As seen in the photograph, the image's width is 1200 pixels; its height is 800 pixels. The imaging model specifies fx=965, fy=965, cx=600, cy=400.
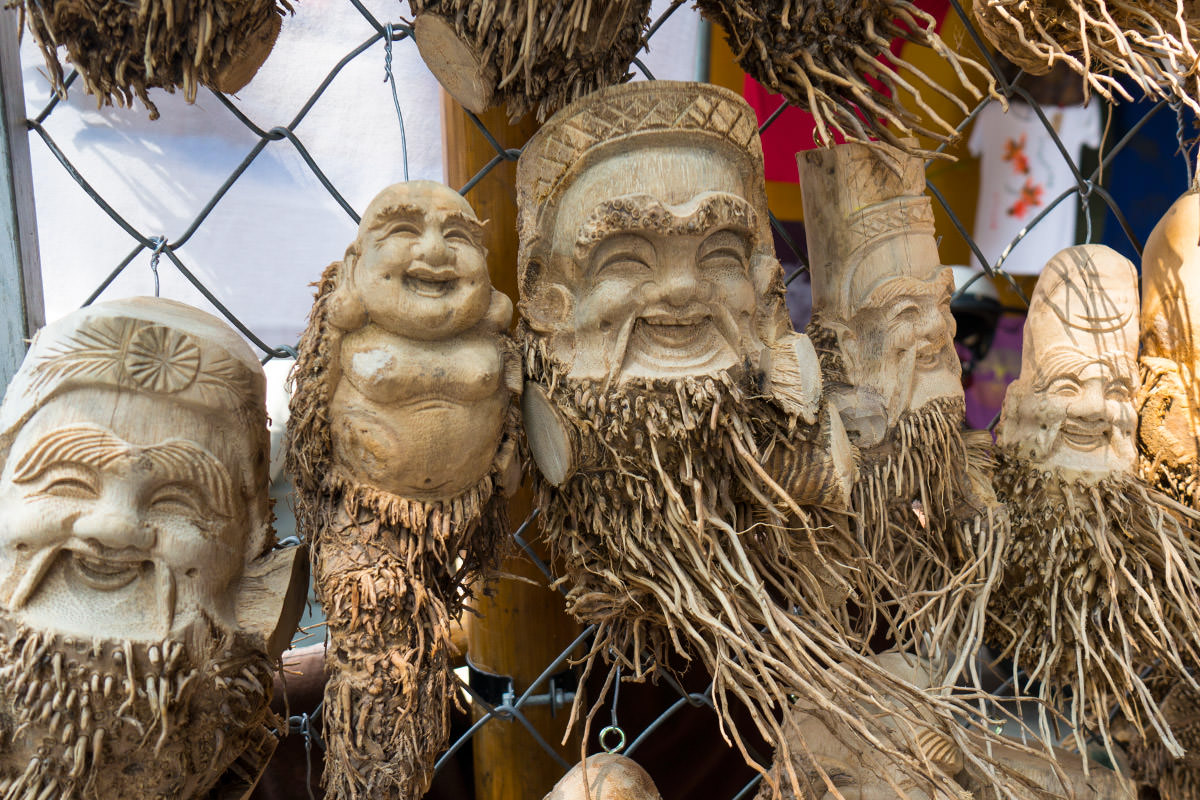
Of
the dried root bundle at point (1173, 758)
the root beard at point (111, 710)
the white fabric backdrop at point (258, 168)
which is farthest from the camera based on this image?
the white fabric backdrop at point (258, 168)

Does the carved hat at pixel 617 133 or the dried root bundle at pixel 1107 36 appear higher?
the dried root bundle at pixel 1107 36

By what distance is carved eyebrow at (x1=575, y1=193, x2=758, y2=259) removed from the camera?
50 cm

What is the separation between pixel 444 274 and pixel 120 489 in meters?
0.19

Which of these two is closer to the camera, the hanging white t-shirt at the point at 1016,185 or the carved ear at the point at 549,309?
the carved ear at the point at 549,309

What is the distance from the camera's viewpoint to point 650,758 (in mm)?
831

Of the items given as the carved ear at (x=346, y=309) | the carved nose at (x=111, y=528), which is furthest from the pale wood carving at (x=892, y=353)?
the carved nose at (x=111, y=528)

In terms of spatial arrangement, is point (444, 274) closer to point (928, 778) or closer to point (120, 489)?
point (120, 489)

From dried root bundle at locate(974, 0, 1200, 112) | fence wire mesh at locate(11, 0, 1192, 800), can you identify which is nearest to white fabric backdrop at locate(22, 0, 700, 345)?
fence wire mesh at locate(11, 0, 1192, 800)

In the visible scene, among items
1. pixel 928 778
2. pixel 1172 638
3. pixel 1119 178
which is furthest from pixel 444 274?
pixel 1119 178

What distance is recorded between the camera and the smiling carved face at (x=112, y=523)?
0.46 m

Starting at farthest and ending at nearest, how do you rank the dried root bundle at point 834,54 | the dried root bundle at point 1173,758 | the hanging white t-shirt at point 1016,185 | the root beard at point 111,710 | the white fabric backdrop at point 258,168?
the hanging white t-shirt at point 1016,185, the white fabric backdrop at point 258,168, the dried root bundle at point 1173,758, the dried root bundle at point 834,54, the root beard at point 111,710

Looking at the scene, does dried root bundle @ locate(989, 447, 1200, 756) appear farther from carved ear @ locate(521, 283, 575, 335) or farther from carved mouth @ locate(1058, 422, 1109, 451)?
carved ear @ locate(521, 283, 575, 335)

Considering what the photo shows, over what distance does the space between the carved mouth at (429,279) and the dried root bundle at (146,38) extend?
0.54 feet

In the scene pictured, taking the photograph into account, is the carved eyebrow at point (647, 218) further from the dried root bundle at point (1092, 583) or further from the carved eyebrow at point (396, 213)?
the dried root bundle at point (1092, 583)
